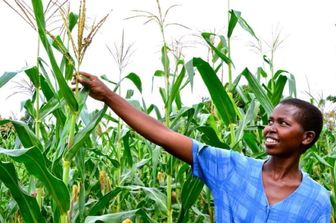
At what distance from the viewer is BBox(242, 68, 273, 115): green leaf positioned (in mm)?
3775

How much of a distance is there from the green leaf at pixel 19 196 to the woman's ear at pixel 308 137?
54.2 inches

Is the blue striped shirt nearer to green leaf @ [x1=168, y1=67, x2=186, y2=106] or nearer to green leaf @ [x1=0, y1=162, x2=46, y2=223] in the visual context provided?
green leaf @ [x1=168, y1=67, x2=186, y2=106]

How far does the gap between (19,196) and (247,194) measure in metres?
1.12

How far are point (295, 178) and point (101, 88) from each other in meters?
1.08

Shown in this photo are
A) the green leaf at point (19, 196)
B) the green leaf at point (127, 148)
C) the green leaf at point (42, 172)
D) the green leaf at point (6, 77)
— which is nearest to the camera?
the green leaf at point (42, 172)

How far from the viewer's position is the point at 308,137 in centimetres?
300

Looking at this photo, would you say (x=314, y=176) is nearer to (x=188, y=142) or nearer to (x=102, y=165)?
(x=102, y=165)

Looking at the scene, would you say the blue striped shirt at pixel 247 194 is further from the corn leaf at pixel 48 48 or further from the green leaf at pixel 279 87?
the green leaf at pixel 279 87

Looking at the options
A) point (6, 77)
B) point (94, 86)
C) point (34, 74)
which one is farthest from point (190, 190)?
point (6, 77)

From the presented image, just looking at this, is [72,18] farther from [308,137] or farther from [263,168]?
[308,137]

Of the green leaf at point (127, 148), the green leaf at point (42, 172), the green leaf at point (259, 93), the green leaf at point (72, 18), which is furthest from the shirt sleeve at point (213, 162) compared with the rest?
the green leaf at point (127, 148)

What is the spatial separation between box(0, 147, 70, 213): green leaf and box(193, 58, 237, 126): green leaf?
3.89ft

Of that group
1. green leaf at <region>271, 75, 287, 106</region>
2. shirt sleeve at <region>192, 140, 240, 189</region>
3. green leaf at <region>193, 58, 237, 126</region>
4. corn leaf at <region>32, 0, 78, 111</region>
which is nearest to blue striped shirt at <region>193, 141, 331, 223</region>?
shirt sleeve at <region>192, 140, 240, 189</region>

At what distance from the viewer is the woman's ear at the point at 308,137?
2.97m
